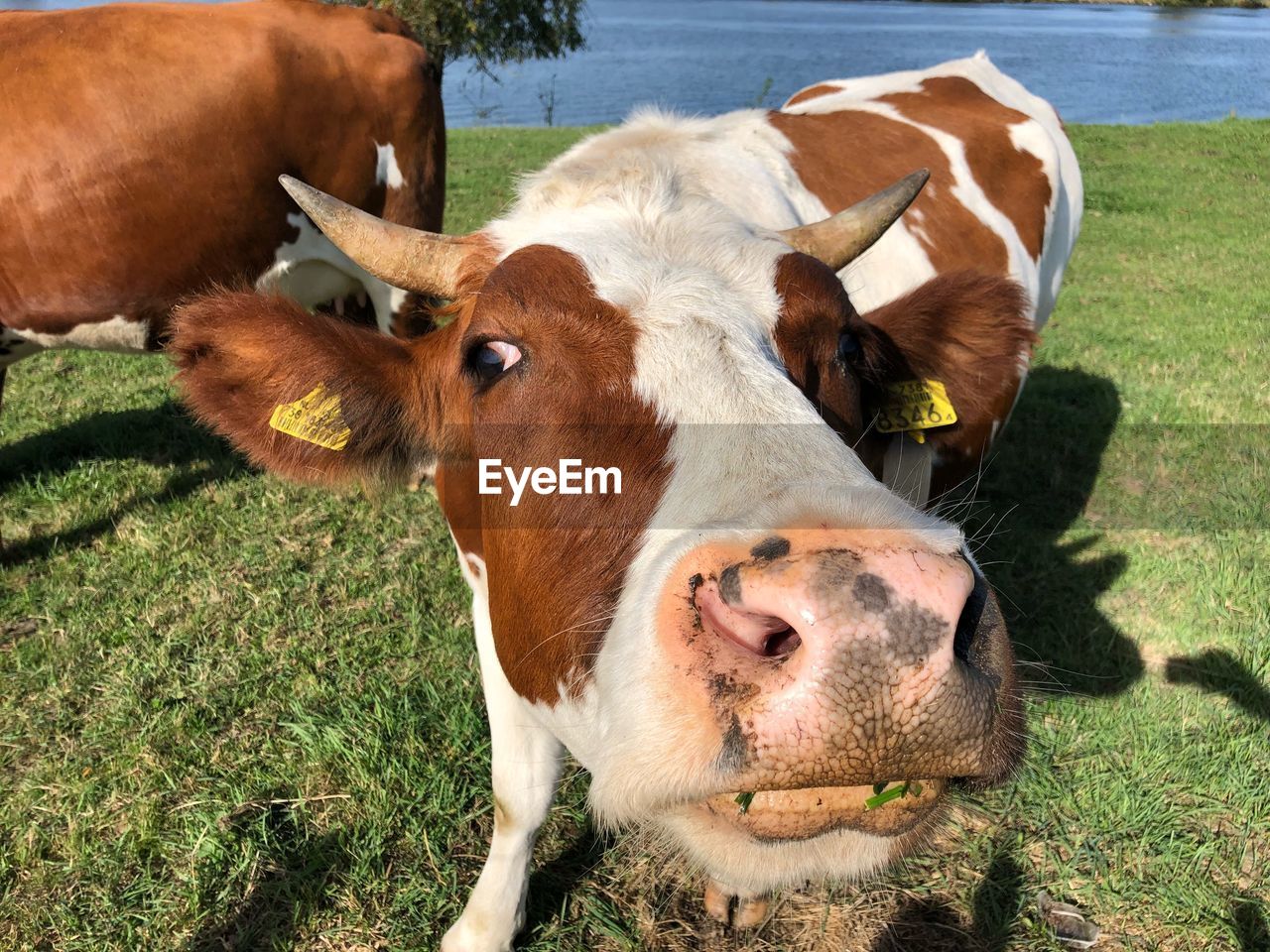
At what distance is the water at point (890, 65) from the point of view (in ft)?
78.2

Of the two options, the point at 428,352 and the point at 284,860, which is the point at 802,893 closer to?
the point at 284,860

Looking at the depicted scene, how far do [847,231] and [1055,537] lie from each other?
3101 millimetres

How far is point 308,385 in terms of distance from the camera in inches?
88.1

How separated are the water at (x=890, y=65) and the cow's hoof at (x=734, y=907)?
9.75 feet

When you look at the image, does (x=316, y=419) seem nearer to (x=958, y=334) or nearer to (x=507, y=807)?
(x=507, y=807)

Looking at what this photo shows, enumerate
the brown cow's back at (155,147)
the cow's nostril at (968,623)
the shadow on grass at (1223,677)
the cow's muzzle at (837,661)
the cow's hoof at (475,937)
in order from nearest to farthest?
the cow's muzzle at (837,661), the cow's nostril at (968,623), the cow's hoof at (475,937), the shadow on grass at (1223,677), the brown cow's back at (155,147)

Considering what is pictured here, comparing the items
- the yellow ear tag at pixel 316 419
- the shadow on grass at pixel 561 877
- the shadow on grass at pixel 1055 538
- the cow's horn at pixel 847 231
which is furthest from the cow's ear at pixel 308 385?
the shadow on grass at pixel 1055 538

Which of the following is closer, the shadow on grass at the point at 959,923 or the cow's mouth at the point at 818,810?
the cow's mouth at the point at 818,810

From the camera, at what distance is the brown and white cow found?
4.14 feet

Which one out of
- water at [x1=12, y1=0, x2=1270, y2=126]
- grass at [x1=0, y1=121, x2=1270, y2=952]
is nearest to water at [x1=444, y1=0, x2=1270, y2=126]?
water at [x1=12, y1=0, x2=1270, y2=126]

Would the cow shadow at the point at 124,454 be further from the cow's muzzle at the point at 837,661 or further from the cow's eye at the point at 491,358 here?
the cow's muzzle at the point at 837,661

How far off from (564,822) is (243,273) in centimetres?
333

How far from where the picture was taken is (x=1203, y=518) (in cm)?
484

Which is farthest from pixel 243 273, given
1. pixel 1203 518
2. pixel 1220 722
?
pixel 1203 518
